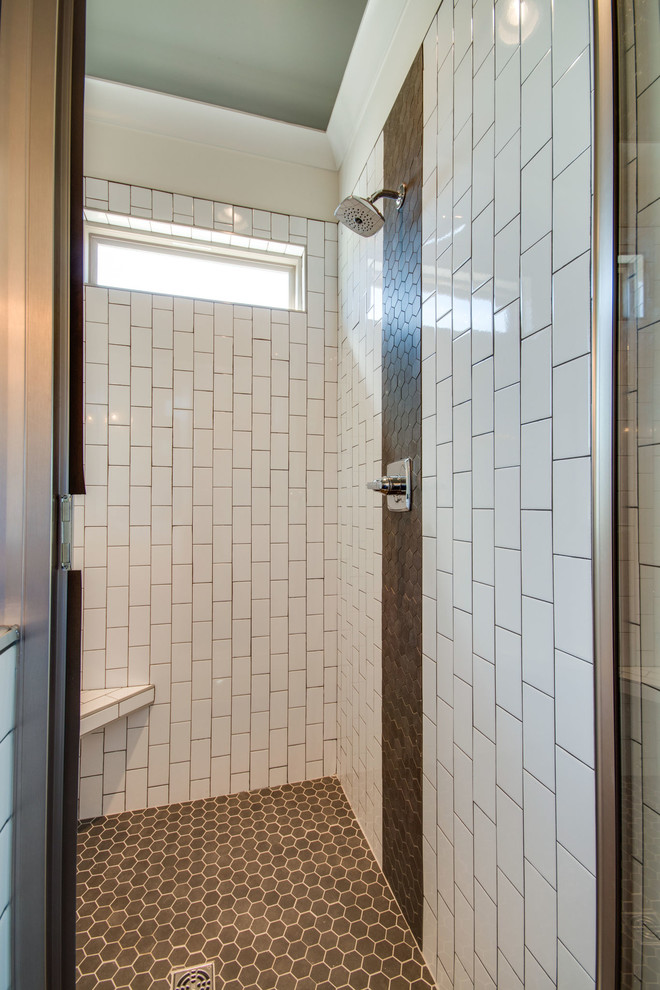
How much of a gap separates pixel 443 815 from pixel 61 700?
0.88 meters

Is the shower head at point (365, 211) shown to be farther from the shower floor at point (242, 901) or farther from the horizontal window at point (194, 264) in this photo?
the shower floor at point (242, 901)

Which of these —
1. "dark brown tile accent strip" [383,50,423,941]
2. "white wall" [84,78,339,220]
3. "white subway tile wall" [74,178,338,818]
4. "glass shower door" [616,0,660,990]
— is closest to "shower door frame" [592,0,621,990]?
"glass shower door" [616,0,660,990]

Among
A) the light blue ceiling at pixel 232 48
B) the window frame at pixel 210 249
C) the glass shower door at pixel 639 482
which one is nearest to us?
the glass shower door at pixel 639 482

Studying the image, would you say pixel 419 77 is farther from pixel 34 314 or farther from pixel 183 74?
pixel 34 314

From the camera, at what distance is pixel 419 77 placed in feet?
3.82

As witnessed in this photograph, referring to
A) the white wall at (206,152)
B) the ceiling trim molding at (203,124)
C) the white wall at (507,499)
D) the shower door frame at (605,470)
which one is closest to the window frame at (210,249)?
the white wall at (206,152)

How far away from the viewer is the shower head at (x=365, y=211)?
127 cm

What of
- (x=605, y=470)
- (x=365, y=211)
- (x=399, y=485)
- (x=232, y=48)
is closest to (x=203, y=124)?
(x=232, y=48)

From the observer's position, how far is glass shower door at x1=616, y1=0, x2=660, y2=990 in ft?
1.61

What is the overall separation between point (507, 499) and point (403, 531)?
1.60 ft

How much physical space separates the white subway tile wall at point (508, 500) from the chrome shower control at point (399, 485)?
0.31 feet

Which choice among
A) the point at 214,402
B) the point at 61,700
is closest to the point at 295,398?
the point at 214,402

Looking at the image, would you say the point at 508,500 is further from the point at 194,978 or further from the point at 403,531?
the point at 194,978

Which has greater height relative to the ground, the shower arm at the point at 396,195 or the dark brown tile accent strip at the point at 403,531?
the shower arm at the point at 396,195
